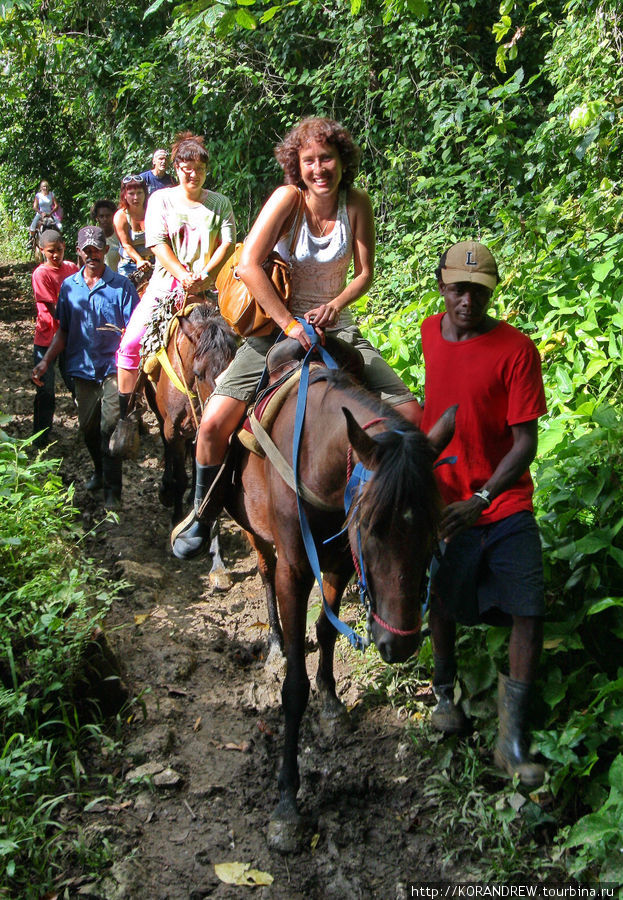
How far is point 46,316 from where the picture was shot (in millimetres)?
8344

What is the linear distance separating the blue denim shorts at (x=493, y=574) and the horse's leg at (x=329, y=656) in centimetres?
74

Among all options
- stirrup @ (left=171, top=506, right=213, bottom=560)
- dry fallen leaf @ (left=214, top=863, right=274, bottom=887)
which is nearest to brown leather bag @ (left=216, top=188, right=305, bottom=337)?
stirrup @ (left=171, top=506, right=213, bottom=560)

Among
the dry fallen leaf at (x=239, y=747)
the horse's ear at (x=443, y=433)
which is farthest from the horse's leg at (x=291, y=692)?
the horse's ear at (x=443, y=433)

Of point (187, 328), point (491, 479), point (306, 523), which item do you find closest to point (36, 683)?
point (306, 523)

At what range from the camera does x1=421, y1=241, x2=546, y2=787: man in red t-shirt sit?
10.7ft

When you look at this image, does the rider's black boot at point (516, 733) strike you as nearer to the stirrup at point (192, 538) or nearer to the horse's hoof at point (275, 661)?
the horse's hoof at point (275, 661)

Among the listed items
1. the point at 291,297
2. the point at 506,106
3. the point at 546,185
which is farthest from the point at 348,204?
the point at 506,106

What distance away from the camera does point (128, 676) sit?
463 cm

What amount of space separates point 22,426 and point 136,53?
8480mm

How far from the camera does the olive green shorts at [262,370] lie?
433 centimetres

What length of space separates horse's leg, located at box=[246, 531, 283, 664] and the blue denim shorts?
5.45 ft

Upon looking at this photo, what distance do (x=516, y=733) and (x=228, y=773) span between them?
1.53 meters

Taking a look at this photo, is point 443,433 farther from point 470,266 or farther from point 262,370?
point 262,370

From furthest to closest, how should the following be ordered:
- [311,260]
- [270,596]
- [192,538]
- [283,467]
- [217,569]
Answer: [217,569] → [270,596] → [192,538] → [311,260] → [283,467]
